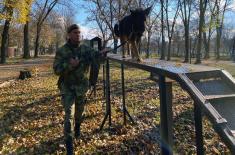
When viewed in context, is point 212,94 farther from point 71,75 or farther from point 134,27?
point 71,75

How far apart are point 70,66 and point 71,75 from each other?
323mm

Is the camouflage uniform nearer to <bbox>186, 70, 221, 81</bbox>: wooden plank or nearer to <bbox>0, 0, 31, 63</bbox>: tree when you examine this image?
<bbox>186, 70, 221, 81</bbox>: wooden plank

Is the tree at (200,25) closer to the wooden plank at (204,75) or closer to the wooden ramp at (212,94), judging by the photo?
the wooden ramp at (212,94)

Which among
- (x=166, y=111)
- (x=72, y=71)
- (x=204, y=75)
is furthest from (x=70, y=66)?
(x=204, y=75)

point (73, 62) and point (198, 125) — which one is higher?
point (73, 62)

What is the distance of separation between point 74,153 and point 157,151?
1.59 meters

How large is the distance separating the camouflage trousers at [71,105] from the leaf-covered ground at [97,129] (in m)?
0.54

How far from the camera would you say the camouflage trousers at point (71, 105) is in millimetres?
6426

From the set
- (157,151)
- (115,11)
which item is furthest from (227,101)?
(115,11)

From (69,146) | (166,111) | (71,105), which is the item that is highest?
(166,111)

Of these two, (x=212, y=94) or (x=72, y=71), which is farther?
(x=72, y=71)

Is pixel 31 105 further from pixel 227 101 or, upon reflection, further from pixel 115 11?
pixel 115 11

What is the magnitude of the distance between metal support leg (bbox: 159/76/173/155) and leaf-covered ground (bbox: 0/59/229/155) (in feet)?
4.52

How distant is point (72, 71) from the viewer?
22.0ft
